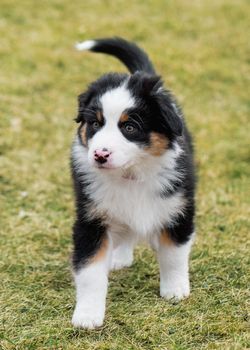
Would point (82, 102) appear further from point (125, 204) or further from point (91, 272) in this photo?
point (91, 272)

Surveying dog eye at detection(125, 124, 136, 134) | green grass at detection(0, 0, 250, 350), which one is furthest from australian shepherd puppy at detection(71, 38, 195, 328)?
green grass at detection(0, 0, 250, 350)

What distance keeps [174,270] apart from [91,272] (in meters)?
0.58

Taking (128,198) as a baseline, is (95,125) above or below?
above

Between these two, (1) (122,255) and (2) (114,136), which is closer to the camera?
(2) (114,136)

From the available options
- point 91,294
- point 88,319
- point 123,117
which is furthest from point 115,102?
point 88,319

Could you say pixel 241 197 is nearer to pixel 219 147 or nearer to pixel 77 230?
pixel 219 147

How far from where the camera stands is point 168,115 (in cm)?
351

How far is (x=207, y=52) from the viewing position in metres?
9.61

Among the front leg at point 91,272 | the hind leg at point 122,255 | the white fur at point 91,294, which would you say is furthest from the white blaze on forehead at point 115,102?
the hind leg at point 122,255

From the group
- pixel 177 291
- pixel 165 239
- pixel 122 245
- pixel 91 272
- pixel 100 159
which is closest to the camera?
pixel 100 159

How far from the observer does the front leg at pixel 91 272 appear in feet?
12.1

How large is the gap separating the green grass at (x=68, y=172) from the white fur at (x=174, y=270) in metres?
0.07

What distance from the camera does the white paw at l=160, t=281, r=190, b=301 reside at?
4070mm

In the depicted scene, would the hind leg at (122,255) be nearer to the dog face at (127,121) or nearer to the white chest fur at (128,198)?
the white chest fur at (128,198)
